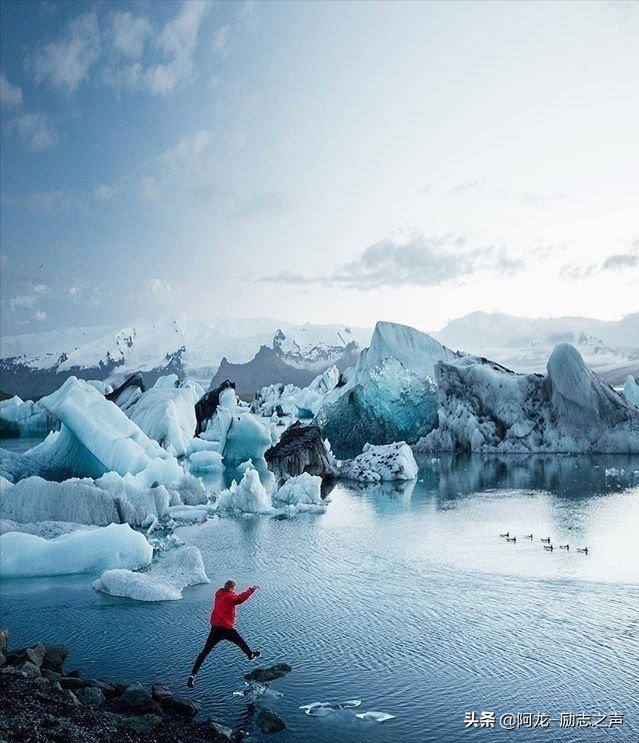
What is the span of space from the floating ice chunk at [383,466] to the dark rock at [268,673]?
2059 cm

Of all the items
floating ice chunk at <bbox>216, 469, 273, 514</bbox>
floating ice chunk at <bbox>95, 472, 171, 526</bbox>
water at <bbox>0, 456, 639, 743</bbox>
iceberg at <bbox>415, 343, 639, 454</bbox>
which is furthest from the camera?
iceberg at <bbox>415, 343, 639, 454</bbox>

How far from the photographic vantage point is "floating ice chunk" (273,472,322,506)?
2278 cm

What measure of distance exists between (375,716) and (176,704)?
7.42ft

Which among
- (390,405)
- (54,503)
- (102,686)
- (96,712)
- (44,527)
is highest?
(390,405)

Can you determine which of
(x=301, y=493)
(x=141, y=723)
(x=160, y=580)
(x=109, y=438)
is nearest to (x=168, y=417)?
(x=109, y=438)

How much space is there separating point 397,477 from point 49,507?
15.8 meters

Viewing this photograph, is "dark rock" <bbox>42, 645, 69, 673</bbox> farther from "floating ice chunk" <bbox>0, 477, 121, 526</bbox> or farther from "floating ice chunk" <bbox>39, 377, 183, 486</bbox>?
"floating ice chunk" <bbox>39, 377, 183, 486</bbox>

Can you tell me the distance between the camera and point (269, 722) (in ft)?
23.0

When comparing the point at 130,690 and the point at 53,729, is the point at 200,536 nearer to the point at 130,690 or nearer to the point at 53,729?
the point at 130,690

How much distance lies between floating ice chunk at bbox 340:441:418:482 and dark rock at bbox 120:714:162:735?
73.5 ft

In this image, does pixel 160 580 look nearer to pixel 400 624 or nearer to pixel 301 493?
pixel 400 624

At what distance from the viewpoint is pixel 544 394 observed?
37188 mm

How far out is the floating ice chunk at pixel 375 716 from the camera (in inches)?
283

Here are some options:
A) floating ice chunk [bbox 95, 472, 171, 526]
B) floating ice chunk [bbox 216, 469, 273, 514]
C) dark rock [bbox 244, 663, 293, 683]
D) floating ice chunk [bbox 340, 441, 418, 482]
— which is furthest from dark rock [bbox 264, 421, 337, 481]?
dark rock [bbox 244, 663, 293, 683]
